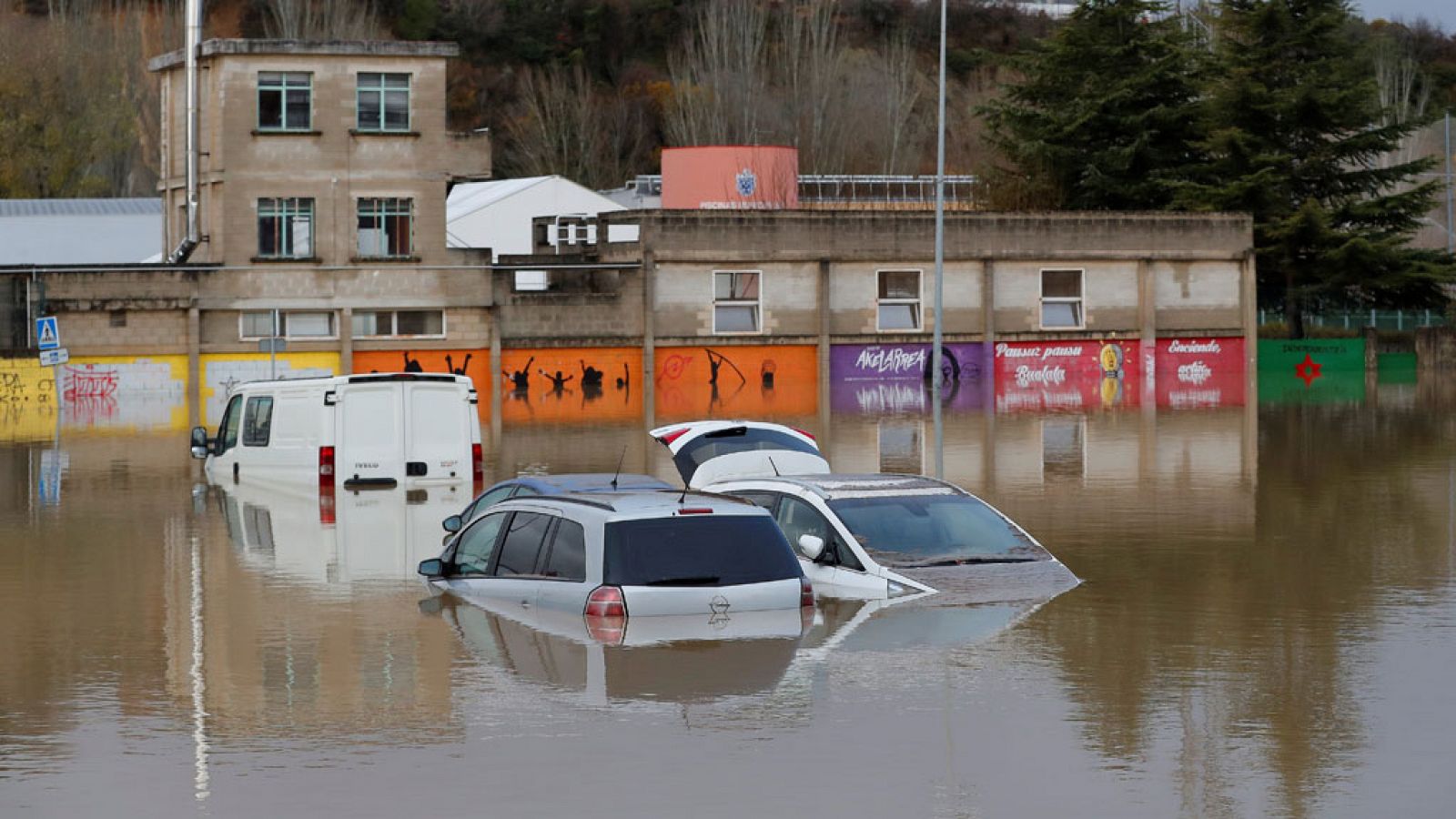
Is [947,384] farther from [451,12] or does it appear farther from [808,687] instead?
[451,12]

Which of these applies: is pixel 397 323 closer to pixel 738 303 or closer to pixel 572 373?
pixel 572 373

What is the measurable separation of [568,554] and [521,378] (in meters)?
41.8

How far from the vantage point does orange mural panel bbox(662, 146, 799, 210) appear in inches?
2731

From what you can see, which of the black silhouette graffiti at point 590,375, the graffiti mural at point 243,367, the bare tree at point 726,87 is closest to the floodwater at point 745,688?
the graffiti mural at point 243,367

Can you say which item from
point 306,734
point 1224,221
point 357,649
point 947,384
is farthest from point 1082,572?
point 1224,221

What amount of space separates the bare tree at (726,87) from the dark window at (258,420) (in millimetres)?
→ 62347

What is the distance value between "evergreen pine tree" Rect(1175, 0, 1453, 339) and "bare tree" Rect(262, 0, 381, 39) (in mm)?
37014

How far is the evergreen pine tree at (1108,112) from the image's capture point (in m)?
71.1

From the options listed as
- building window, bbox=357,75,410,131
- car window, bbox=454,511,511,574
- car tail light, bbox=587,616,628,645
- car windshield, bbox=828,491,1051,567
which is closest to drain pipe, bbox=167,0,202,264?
building window, bbox=357,75,410,131

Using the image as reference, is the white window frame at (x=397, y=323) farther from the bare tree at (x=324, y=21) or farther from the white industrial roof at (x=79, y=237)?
the bare tree at (x=324, y=21)

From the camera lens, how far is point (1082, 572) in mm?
19125

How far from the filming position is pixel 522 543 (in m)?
16.1

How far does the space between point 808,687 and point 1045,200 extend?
62.1 meters

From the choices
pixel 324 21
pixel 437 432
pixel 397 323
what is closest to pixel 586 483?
pixel 437 432
